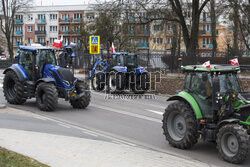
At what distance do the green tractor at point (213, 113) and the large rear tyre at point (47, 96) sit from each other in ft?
18.8

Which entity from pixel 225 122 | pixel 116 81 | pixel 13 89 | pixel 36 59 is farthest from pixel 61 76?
pixel 225 122

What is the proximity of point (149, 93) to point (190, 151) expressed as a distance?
44.9ft

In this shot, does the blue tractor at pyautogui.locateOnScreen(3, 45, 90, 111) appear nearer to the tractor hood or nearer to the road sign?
the tractor hood

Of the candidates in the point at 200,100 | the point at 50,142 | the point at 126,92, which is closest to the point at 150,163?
the point at 200,100

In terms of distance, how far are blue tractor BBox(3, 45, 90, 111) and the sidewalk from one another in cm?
444

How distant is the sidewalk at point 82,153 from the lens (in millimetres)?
7562

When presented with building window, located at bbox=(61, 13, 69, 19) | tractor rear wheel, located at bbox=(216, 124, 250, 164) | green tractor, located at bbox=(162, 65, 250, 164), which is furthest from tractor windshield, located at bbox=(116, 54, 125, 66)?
building window, located at bbox=(61, 13, 69, 19)

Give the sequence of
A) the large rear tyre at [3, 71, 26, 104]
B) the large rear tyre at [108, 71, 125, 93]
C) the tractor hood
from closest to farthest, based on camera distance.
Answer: the tractor hood, the large rear tyre at [3, 71, 26, 104], the large rear tyre at [108, 71, 125, 93]

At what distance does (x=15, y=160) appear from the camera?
711 centimetres

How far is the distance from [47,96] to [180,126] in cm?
630

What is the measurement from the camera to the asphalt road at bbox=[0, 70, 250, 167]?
9.23 meters

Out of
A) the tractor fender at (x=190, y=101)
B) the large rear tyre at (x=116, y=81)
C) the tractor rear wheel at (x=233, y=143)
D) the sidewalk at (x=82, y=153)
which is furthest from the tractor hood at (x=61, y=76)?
the tractor rear wheel at (x=233, y=143)

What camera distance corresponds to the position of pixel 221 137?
7.85 m

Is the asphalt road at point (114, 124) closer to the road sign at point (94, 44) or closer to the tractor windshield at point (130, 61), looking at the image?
the tractor windshield at point (130, 61)
